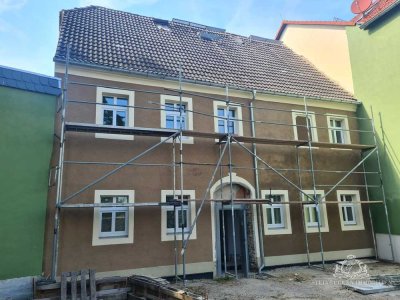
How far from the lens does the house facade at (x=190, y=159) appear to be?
9391 millimetres

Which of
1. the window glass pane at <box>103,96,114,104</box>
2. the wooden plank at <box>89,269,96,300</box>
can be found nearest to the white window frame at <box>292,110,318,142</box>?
the window glass pane at <box>103,96,114,104</box>

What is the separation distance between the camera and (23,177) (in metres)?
7.82

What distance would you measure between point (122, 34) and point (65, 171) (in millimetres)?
6421

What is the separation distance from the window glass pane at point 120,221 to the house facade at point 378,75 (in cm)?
984

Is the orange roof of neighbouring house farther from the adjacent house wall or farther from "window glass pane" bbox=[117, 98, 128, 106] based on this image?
"window glass pane" bbox=[117, 98, 128, 106]

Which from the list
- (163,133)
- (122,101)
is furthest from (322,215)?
(122,101)

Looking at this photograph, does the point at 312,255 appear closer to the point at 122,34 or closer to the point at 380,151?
the point at 380,151

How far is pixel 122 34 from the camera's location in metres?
13.0

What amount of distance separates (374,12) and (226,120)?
8.69 m

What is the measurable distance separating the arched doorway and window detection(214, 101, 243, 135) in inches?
65.4

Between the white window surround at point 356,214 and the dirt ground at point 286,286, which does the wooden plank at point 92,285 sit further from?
the white window surround at point 356,214

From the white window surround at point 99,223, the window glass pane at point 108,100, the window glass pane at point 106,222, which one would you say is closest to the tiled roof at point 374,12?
the window glass pane at point 108,100

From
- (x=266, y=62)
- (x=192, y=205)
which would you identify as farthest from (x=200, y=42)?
(x=192, y=205)

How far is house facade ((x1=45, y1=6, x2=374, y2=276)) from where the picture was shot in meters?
9.39
